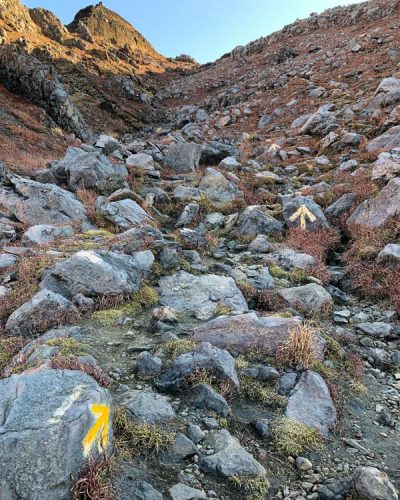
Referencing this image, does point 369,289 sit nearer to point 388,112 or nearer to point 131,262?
point 131,262

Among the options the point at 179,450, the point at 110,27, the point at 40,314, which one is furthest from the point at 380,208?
the point at 110,27

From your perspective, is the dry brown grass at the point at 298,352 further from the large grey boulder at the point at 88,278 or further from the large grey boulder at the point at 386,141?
the large grey boulder at the point at 386,141

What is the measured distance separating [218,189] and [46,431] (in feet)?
48.4

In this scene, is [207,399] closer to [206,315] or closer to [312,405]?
[312,405]

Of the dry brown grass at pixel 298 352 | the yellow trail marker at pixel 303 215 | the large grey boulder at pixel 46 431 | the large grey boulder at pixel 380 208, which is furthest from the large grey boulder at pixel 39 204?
the large grey boulder at pixel 46 431

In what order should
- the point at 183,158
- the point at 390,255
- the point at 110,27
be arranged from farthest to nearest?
1. the point at 110,27
2. the point at 183,158
3. the point at 390,255

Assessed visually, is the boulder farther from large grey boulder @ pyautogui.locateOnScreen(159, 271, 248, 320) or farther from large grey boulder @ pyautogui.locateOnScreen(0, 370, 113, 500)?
large grey boulder @ pyautogui.locateOnScreen(0, 370, 113, 500)

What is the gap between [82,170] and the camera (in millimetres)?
17188

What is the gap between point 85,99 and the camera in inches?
1606

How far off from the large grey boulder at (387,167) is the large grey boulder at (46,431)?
13.4 m

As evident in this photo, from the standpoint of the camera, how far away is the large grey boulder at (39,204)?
13961mm

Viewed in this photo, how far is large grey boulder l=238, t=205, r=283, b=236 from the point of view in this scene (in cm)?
1379

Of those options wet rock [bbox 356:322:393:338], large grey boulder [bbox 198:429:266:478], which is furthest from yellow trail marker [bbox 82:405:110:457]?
wet rock [bbox 356:322:393:338]

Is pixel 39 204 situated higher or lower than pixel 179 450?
higher
